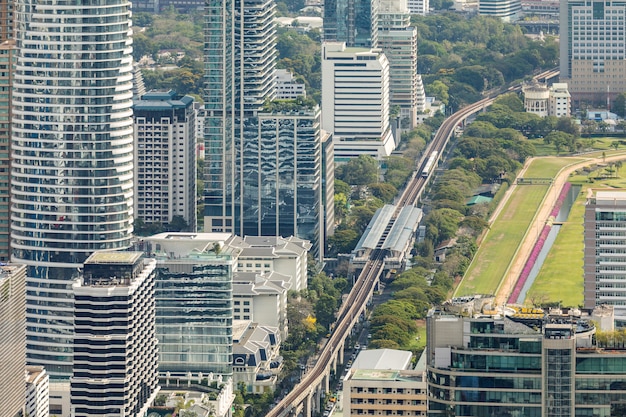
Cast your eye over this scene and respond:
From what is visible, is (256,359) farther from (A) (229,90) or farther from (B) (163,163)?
(B) (163,163)

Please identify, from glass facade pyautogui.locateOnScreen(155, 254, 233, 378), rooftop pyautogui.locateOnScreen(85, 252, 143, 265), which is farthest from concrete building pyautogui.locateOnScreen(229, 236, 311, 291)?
rooftop pyautogui.locateOnScreen(85, 252, 143, 265)

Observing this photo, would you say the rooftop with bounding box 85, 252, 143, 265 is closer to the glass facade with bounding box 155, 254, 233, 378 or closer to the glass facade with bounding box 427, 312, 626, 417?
the glass facade with bounding box 155, 254, 233, 378

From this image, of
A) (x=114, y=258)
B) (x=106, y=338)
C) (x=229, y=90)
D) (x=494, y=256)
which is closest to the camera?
(x=106, y=338)

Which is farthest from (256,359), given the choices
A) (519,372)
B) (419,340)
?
(519,372)

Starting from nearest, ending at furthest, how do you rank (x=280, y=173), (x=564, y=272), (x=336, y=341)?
1. (x=336, y=341)
2. (x=564, y=272)
3. (x=280, y=173)

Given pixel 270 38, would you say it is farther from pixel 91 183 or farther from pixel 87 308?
pixel 87 308

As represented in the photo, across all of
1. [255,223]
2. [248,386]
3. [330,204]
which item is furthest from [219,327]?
[330,204]
